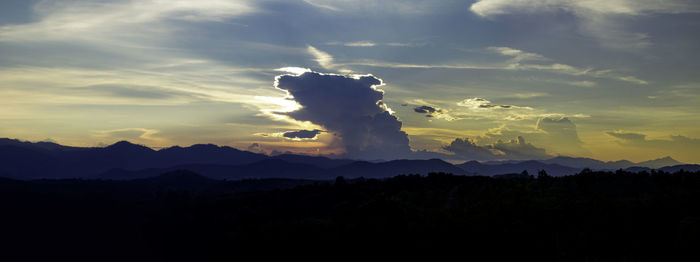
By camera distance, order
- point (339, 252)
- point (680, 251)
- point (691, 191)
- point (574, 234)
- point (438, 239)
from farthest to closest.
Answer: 1. point (691, 191)
2. point (339, 252)
3. point (438, 239)
4. point (574, 234)
5. point (680, 251)

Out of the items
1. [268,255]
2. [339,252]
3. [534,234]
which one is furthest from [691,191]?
[268,255]

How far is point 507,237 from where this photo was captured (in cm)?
13675

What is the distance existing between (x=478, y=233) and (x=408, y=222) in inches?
1119

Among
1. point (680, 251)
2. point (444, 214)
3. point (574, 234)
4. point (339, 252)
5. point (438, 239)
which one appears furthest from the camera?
point (444, 214)

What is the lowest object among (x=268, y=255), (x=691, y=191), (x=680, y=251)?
(x=268, y=255)

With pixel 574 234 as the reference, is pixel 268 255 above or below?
below

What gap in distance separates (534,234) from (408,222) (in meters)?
42.0

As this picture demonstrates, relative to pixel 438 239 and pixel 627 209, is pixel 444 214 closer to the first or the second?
pixel 438 239

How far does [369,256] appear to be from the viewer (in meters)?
148

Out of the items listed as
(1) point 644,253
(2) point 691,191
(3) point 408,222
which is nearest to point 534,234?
(1) point 644,253

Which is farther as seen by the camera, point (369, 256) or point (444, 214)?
point (444, 214)

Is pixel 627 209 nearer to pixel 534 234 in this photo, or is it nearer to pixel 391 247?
pixel 534 234

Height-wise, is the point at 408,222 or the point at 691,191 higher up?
the point at 691,191

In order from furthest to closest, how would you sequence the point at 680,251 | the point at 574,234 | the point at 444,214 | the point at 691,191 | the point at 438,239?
1. the point at 691,191
2. the point at 444,214
3. the point at 438,239
4. the point at 574,234
5. the point at 680,251
